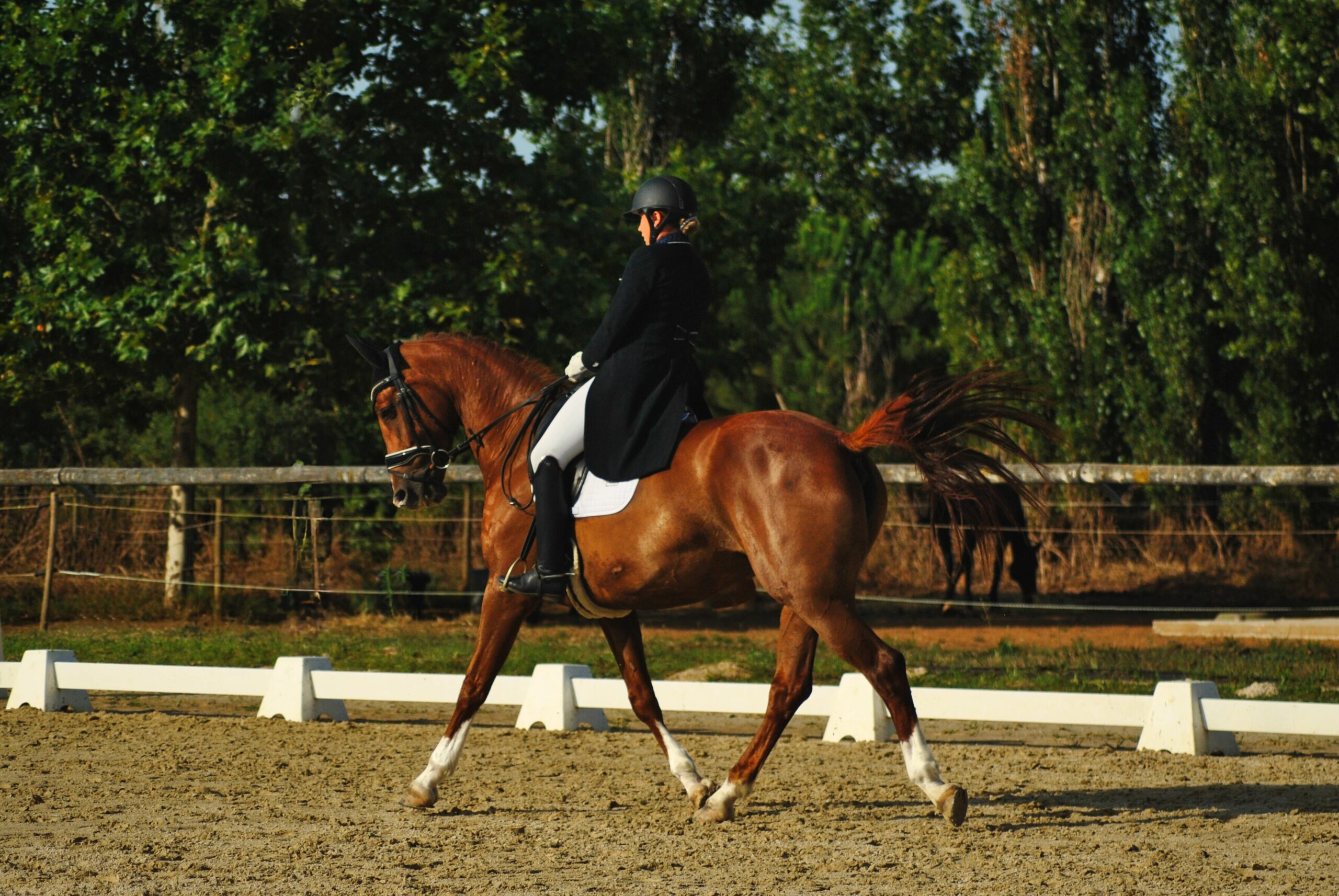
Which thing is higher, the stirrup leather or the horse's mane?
the horse's mane

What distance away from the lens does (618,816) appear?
5.43 meters

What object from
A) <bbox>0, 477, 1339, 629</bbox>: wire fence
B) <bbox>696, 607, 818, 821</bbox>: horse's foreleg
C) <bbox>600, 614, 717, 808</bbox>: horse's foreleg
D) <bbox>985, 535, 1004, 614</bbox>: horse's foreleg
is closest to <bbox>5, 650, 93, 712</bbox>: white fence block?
<bbox>0, 477, 1339, 629</bbox>: wire fence

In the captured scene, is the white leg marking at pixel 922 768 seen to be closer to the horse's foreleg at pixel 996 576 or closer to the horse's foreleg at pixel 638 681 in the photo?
the horse's foreleg at pixel 638 681

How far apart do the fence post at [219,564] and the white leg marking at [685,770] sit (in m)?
7.59

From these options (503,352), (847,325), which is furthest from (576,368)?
(847,325)

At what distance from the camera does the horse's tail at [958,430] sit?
5410 mm

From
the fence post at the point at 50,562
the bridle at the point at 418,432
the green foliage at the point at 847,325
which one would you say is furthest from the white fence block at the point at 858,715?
the green foliage at the point at 847,325

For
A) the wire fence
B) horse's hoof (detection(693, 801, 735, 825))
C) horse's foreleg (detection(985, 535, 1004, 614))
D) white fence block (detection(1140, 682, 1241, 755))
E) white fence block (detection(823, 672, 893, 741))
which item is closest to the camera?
horse's hoof (detection(693, 801, 735, 825))

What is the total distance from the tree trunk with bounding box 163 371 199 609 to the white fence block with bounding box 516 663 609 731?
5.22 meters

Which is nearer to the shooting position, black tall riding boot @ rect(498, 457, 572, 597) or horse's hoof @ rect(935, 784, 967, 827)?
horse's hoof @ rect(935, 784, 967, 827)

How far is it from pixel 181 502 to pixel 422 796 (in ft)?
30.1

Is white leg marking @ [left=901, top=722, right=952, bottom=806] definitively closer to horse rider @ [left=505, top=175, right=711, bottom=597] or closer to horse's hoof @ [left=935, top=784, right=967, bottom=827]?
horse's hoof @ [left=935, top=784, right=967, bottom=827]

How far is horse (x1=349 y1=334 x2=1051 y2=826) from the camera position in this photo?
5.11m

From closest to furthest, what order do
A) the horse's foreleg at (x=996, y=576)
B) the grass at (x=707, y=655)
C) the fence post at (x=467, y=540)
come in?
the grass at (x=707, y=655) → the fence post at (x=467, y=540) → the horse's foreleg at (x=996, y=576)
